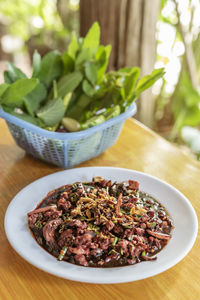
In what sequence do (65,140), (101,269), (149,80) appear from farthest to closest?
(149,80)
(65,140)
(101,269)

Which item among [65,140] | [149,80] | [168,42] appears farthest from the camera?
[168,42]

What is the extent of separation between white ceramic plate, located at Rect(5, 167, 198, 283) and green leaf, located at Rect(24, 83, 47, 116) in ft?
0.91

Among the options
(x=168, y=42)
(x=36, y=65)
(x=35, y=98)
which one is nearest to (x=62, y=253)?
(x=35, y=98)

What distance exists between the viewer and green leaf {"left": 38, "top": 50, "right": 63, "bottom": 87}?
1.21m

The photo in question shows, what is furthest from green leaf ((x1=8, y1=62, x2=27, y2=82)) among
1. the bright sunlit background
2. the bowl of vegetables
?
the bright sunlit background

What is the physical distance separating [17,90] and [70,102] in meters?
0.26

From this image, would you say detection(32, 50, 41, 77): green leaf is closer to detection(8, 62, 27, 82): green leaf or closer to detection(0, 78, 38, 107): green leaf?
detection(8, 62, 27, 82): green leaf

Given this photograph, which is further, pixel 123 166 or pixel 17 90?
pixel 123 166

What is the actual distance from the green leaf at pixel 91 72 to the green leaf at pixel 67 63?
8cm

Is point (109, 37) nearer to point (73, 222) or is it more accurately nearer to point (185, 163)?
point (185, 163)

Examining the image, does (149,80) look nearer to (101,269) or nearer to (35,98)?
(35,98)

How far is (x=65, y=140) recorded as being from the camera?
1001mm

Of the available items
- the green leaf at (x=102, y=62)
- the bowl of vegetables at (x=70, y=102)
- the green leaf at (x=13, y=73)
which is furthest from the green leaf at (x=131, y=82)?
the green leaf at (x=13, y=73)

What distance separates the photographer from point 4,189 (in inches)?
40.4
